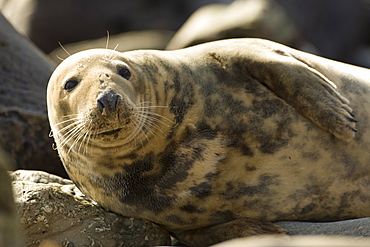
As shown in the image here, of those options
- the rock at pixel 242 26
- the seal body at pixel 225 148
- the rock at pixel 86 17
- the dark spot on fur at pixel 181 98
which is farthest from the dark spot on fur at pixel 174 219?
the rock at pixel 86 17

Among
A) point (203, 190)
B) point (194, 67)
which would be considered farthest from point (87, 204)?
point (194, 67)

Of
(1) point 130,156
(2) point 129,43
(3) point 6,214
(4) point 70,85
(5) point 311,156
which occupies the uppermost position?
(3) point 6,214

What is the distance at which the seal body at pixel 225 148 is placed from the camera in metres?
4.90

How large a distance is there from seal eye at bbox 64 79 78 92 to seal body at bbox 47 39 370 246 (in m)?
0.04

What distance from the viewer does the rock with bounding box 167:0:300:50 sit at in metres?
9.97

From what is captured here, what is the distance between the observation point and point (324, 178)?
5.06m

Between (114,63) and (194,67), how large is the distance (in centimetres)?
65

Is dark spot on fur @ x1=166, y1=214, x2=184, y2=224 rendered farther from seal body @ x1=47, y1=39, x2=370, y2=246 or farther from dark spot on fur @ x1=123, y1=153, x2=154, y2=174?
dark spot on fur @ x1=123, y1=153, x2=154, y2=174

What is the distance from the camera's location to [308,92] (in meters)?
4.95

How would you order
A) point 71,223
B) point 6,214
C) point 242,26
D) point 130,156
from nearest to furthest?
point 6,214
point 130,156
point 71,223
point 242,26

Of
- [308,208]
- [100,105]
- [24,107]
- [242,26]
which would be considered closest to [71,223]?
[100,105]

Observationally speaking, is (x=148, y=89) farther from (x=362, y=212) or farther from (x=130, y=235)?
(x=362, y=212)

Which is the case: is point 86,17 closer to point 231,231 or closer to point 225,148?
point 225,148

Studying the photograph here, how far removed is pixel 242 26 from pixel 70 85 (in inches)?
221
